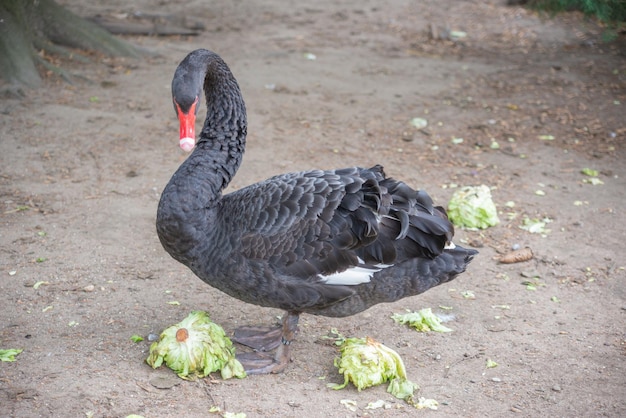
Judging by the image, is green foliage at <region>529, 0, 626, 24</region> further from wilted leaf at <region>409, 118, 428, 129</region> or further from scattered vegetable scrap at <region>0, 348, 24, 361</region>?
scattered vegetable scrap at <region>0, 348, 24, 361</region>

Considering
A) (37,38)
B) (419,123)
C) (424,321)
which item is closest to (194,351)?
(424,321)

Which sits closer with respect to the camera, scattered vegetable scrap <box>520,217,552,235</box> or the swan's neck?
the swan's neck

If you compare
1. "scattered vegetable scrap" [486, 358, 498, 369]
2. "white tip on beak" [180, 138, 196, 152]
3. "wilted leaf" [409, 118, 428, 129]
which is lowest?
"scattered vegetable scrap" [486, 358, 498, 369]

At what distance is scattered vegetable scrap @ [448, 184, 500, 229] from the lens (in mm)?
5496

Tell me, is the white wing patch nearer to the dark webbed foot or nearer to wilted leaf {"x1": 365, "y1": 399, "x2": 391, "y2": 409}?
the dark webbed foot

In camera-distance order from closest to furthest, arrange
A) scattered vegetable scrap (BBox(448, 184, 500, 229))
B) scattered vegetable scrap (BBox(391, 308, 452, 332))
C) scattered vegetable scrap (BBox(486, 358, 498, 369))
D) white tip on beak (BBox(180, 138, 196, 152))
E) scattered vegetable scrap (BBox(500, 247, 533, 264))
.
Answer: white tip on beak (BBox(180, 138, 196, 152)) < scattered vegetable scrap (BBox(486, 358, 498, 369)) < scattered vegetable scrap (BBox(391, 308, 452, 332)) < scattered vegetable scrap (BBox(500, 247, 533, 264)) < scattered vegetable scrap (BBox(448, 184, 500, 229))

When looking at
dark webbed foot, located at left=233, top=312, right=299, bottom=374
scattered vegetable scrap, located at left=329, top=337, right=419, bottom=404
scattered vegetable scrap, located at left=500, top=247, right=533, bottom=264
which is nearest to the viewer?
scattered vegetable scrap, located at left=329, top=337, right=419, bottom=404

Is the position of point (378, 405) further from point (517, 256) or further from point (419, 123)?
point (419, 123)

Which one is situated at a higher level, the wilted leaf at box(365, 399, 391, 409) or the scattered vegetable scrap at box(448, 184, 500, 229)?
the scattered vegetable scrap at box(448, 184, 500, 229)

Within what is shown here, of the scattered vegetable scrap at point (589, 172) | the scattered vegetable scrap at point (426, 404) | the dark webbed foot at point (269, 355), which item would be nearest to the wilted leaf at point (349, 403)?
the scattered vegetable scrap at point (426, 404)

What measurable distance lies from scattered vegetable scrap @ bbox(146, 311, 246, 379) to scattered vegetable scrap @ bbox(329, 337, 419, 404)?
558 mm

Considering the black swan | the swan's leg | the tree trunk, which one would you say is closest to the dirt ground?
the swan's leg

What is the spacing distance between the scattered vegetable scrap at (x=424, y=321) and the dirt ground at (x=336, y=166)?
2.3 inches

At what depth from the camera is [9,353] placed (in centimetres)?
373
